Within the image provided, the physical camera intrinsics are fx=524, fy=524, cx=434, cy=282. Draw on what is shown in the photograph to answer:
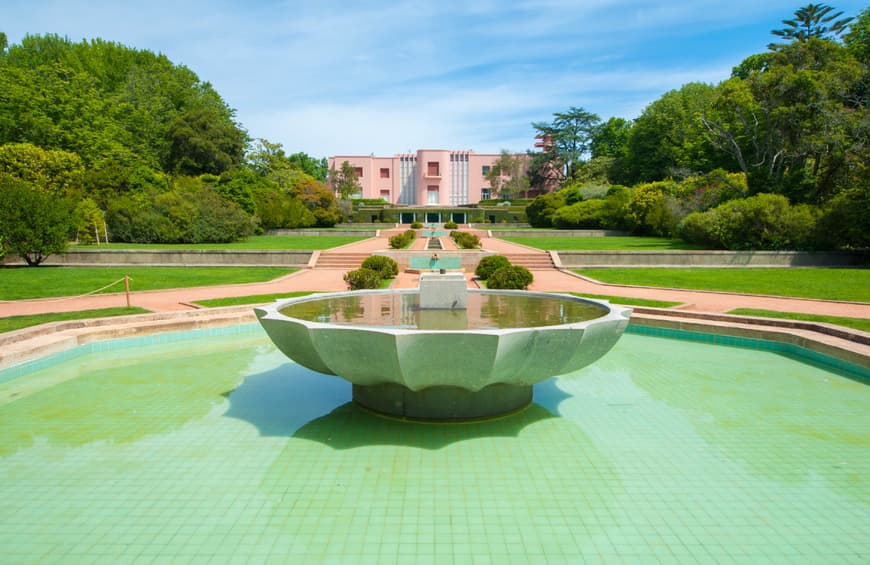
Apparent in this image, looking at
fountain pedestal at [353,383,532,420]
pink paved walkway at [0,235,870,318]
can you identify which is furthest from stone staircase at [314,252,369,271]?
fountain pedestal at [353,383,532,420]

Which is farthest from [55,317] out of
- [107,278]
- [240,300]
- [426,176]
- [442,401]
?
[426,176]

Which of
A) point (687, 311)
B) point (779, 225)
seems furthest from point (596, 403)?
point (779, 225)

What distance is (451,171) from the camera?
70.4m

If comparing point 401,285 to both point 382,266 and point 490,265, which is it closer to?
point 382,266

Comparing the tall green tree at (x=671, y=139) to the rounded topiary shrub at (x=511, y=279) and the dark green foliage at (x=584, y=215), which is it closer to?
the dark green foliage at (x=584, y=215)

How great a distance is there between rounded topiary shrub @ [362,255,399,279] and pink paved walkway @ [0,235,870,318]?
0.32 m

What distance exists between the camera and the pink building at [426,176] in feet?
225

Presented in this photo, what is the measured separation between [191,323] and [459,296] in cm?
515

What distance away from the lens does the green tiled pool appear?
9.99ft

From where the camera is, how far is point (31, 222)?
1638 centimetres

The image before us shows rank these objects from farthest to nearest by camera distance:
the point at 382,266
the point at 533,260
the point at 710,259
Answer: the point at 533,260 → the point at 710,259 → the point at 382,266

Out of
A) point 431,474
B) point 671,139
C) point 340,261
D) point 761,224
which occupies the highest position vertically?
point 671,139

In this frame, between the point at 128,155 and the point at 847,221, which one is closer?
the point at 847,221

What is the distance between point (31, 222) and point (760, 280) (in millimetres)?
21652
